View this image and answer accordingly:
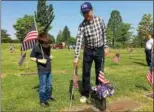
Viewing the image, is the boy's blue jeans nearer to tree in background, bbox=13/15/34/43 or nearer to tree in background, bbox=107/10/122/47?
tree in background, bbox=13/15/34/43

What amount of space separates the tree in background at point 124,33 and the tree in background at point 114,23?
6.40 ft

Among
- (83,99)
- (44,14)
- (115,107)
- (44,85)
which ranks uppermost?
(44,14)

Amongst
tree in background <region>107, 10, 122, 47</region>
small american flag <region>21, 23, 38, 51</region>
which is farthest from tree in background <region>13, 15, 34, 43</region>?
small american flag <region>21, 23, 38, 51</region>

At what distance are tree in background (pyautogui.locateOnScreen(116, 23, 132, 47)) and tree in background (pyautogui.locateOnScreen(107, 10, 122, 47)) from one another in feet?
6.40

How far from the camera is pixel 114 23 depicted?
10450 centimetres

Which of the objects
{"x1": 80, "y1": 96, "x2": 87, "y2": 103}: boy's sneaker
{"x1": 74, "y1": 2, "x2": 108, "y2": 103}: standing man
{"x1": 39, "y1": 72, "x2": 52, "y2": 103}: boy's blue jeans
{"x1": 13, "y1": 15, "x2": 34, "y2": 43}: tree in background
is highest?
{"x1": 13, "y1": 15, "x2": 34, "y2": 43}: tree in background

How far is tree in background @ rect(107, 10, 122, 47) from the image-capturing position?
3767 inches

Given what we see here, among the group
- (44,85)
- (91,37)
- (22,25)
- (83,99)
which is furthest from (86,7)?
(22,25)

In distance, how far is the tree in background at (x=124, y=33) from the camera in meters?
90.4

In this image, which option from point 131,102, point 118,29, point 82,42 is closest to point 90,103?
point 131,102

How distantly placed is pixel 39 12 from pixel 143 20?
112 feet

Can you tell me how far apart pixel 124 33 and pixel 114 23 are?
1372 centimetres

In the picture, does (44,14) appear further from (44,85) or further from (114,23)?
(44,85)

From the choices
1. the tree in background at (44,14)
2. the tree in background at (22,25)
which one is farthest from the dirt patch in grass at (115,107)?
the tree in background at (44,14)
